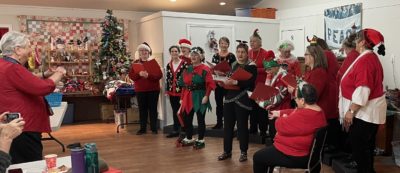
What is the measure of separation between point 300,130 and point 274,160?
31 centimetres

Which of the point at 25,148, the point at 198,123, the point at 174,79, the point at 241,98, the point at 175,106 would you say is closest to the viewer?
the point at 25,148

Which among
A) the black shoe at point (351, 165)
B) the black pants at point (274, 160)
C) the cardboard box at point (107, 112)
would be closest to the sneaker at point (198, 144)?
the black shoe at point (351, 165)

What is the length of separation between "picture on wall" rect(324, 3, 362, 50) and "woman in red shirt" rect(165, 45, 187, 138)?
285cm

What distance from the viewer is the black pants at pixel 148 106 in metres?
5.89

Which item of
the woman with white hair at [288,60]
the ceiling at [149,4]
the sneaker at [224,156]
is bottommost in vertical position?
Result: the sneaker at [224,156]

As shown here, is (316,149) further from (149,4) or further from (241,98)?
(149,4)

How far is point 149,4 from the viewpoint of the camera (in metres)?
7.78

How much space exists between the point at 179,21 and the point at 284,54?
2.42m

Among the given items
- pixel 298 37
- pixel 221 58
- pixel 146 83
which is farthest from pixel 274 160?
pixel 298 37

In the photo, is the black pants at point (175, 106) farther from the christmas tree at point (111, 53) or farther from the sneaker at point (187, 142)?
the christmas tree at point (111, 53)

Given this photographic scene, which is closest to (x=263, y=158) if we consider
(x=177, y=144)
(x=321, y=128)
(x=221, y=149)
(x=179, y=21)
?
(x=321, y=128)

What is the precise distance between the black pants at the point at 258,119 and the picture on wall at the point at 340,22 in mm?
2211

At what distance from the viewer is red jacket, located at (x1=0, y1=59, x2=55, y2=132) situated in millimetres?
2396

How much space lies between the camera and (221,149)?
15.6 ft
